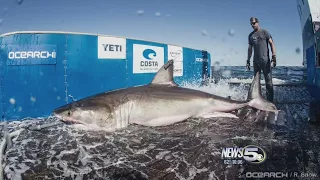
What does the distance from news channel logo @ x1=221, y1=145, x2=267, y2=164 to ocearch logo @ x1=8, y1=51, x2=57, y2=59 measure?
5596mm

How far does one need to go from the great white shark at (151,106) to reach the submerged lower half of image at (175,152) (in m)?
0.25

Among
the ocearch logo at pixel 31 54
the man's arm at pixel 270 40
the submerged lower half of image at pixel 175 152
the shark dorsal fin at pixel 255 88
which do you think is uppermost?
the man's arm at pixel 270 40

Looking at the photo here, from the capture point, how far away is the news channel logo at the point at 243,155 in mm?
2666

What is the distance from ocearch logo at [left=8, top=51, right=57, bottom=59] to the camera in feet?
19.2

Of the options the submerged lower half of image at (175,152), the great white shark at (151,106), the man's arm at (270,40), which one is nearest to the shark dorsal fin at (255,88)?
the great white shark at (151,106)

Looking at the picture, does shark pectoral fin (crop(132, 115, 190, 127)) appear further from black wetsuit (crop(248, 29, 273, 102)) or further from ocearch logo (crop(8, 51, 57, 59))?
ocearch logo (crop(8, 51, 57, 59))

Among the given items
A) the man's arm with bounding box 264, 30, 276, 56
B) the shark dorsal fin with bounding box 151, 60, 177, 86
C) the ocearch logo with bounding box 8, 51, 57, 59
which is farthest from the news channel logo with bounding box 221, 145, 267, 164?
the ocearch logo with bounding box 8, 51, 57, 59

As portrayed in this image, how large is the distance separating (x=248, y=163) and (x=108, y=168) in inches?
67.4

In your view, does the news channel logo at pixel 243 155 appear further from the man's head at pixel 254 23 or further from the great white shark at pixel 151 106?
the man's head at pixel 254 23

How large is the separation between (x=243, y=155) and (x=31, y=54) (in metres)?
6.03

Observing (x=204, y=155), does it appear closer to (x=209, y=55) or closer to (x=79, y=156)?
(x=79, y=156)

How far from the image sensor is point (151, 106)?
392cm

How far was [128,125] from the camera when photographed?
412 centimetres

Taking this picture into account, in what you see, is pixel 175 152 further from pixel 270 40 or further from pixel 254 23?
pixel 270 40
